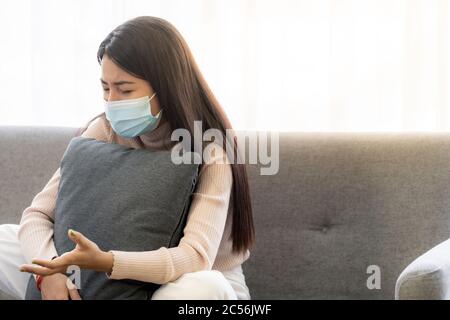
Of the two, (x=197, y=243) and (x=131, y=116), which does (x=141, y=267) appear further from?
(x=131, y=116)

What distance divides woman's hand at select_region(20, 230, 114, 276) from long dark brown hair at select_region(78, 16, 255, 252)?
36cm

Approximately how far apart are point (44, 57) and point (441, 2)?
125cm

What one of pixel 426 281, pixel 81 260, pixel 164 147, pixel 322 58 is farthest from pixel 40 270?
pixel 322 58

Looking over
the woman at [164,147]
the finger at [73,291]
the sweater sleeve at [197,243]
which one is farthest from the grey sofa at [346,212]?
the finger at [73,291]

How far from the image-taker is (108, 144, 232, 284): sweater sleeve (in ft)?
3.66

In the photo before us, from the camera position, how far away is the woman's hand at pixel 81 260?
1068mm

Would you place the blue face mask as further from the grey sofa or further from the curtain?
the curtain

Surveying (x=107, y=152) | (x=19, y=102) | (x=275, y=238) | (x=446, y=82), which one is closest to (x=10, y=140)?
(x=19, y=102)

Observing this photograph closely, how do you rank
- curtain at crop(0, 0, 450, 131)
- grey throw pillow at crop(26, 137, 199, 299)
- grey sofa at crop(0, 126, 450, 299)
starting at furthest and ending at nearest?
1. curtain at crop(0, 0, 450, 131)
2. grey sofa at crop(0, 126, 450, 299)
3. grey throw pillow at crop(26, 137, 199, 299)

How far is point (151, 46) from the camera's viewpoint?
131 cm

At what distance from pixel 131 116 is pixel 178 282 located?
15.6 inches

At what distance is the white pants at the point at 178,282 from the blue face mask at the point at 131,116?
0.35 meters

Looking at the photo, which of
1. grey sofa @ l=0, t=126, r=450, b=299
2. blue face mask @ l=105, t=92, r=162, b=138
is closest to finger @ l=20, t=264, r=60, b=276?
blue face mask @ l=105, t=92, r=162, b=138
